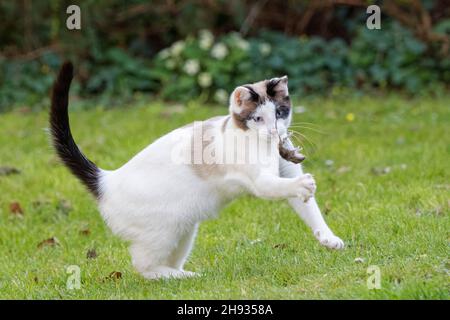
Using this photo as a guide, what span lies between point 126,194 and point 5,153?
134 inches

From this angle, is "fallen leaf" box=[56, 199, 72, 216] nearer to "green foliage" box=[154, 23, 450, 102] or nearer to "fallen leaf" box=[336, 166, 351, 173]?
"fallen leaf" box=[336, 166, 351, 173]

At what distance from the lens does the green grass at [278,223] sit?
3738mm

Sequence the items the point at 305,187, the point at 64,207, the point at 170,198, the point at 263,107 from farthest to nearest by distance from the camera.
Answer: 1. the point at 64,207
2. the point at 170,198
3. the point at 263,107
4. the point at 305,187

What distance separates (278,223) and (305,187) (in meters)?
1.36

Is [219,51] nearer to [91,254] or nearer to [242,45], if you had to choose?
[242,45]

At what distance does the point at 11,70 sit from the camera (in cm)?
922

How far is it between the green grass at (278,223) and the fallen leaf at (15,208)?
0.13ft

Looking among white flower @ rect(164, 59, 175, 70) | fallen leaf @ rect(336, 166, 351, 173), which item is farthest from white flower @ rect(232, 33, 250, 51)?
fallen leaf @ rect(336, 166, 351, 173)

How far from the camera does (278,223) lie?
490 centimetres

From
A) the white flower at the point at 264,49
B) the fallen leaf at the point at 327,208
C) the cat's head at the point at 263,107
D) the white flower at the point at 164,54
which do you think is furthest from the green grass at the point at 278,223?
the white flower at the point at 264,49

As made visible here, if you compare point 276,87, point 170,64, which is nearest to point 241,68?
point 170,64

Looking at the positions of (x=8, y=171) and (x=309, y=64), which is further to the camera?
(x=309, y=64)
